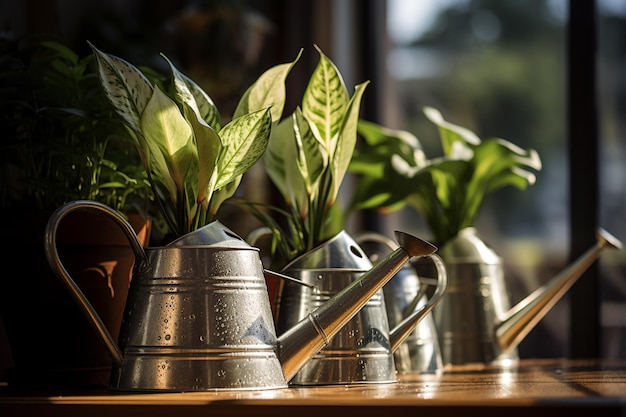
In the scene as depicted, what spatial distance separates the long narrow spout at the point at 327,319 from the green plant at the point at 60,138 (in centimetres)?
22

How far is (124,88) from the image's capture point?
705 mm

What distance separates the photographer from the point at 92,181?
32.6 inches

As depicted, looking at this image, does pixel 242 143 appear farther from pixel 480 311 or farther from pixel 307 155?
pixel 480 311

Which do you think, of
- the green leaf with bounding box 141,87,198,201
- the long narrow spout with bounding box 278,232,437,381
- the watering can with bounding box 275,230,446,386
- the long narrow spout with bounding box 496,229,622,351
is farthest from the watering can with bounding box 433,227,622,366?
the green leaf with bounding box 141,87,198,201

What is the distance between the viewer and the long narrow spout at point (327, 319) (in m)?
0.70

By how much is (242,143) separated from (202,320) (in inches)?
6.3

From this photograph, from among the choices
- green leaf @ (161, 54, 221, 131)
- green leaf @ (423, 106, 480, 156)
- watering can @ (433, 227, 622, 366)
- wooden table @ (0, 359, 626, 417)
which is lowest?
wooden table @ (0, 359, 626, 417)

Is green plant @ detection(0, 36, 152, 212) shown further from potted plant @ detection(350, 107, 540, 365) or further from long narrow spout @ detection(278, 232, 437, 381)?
potted plant @ detection(350, 107, 540, 365)

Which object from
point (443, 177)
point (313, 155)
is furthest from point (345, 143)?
point (443, 177)

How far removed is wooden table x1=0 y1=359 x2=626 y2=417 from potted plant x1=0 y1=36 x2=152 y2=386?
0.08m

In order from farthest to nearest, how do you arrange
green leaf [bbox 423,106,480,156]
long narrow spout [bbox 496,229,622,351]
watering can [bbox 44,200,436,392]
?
green leaf [bbox 423,106,480,156]
long narrow spout [bbox 496,229,622,351]
watering can [bbox 44,200,436,392]

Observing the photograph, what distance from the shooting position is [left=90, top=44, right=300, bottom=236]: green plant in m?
0.70

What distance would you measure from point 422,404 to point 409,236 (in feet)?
0.67

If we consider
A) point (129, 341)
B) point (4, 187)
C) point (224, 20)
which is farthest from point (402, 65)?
point (129, 341)
